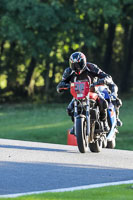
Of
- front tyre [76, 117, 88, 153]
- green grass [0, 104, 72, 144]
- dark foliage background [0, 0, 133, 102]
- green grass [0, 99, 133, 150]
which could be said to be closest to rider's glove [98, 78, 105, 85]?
front tyre [76, 117, 88, 153]

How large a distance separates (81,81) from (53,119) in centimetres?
1684

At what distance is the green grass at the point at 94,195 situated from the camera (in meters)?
7.66

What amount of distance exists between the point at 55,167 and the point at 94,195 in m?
2.56

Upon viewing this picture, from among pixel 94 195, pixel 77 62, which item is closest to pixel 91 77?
pixel 77 62

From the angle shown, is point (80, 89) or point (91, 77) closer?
point (80, 89)

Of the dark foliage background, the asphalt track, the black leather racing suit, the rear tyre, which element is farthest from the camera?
the dark foliage background

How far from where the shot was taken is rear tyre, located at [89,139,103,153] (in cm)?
1281

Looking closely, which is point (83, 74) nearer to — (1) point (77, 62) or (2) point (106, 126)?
(1) point (77, 62)

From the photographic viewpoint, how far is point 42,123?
88.9 feet

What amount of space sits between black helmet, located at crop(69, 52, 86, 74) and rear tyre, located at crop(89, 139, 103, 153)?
1.36 m

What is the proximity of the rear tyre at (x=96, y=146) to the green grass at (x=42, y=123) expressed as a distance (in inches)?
242

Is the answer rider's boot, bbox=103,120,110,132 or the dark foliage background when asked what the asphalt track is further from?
the dark foliage background

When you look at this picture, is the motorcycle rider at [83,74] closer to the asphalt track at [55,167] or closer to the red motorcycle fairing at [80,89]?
the red motorcycle fairing at [80,89]

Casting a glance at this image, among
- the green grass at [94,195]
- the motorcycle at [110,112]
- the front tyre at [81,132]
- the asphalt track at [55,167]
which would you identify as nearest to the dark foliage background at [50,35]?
the motorcycle at [110,112]
